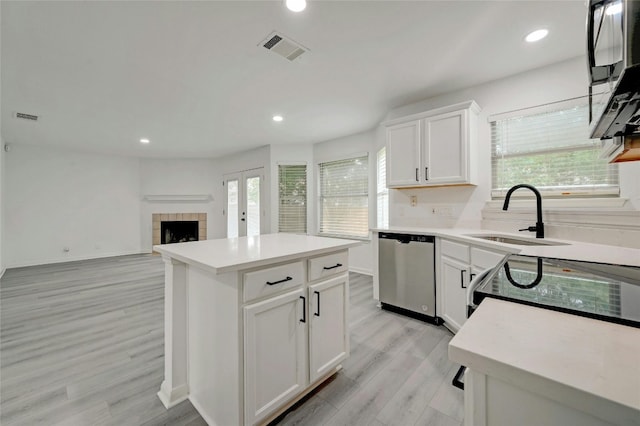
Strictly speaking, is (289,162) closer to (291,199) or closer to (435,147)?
(291,199)

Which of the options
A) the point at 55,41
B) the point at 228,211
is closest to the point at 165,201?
the point at 228,211

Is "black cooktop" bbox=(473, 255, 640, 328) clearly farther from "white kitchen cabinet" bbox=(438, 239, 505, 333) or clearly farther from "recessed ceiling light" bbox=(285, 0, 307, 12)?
"recessed ceiling light" bbox=(285, 0, 307, 12)

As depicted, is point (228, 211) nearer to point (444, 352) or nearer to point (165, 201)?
point (165, 201)

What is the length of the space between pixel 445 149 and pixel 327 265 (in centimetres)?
204

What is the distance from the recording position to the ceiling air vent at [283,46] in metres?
2.07

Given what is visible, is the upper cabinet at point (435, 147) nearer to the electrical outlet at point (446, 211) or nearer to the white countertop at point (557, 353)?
the electrical outlet at point (446, 211)

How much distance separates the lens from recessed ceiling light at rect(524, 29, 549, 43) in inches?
80.3

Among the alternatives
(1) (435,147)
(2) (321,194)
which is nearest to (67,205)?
(2) (321,194)

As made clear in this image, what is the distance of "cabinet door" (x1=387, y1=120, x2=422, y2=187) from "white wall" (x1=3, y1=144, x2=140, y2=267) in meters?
6.36

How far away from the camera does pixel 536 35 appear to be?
2.08 m

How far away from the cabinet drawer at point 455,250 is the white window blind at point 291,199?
3167 mm

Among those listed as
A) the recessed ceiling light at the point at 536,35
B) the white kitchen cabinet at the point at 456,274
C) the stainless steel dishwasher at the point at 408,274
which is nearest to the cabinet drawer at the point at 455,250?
the white kitchen cabinet at the point at 456,274

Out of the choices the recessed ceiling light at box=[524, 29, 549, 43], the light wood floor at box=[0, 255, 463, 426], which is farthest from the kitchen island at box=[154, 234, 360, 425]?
the recessed ceiling light at box=[524, 29, 549, 43]

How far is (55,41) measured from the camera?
6.73 feet
